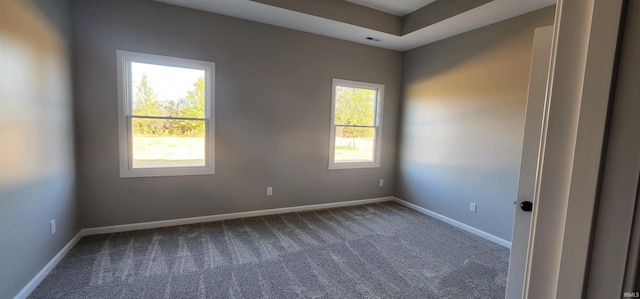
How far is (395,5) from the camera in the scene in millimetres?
3648

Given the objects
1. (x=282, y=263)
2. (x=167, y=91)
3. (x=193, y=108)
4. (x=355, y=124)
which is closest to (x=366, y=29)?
(x=355, y=124)

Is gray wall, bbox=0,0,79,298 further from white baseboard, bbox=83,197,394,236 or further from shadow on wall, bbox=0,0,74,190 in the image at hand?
white baseboard, bbox=83,197,394,236

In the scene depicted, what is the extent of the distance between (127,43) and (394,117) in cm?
399

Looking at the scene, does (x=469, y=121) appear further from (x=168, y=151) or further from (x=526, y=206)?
(x=168, y=151)

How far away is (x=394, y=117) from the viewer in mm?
4871

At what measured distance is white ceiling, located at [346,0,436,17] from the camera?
3537 millimetres

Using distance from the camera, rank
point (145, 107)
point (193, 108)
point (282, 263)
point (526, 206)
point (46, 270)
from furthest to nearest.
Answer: point (193, 108) → point (145, 107) → point (282, 263) → point (46, 270) → point (526, 206)

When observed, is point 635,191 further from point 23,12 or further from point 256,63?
point 256,63

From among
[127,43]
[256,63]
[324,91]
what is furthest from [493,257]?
[127,43]

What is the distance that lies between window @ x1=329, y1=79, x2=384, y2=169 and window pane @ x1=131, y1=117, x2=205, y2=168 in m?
1.99

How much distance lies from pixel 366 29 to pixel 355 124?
4.96 ft

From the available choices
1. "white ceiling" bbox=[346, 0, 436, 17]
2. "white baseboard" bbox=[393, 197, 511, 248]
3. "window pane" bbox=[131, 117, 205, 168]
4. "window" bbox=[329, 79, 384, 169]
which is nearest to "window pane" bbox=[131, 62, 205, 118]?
"window pane" bbox=[131, 117, 205, 168]

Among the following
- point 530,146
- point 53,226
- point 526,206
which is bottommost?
point 53,226

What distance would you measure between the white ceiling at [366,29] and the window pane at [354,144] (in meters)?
1.45
